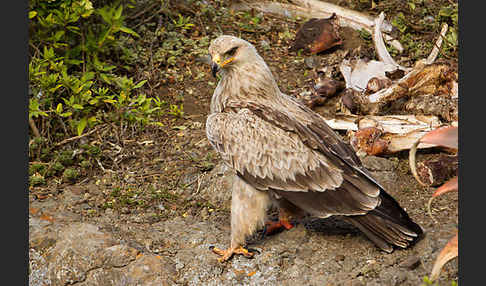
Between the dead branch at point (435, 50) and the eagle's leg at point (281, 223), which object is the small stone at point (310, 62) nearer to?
the dead branch at point (435, 50)

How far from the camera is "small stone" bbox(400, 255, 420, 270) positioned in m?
4.14

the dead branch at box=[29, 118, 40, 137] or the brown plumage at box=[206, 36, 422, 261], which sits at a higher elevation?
the brown plumage at box=[206, 36, 422, 261]

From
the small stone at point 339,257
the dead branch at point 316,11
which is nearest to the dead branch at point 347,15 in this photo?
the dead branch at point 316,11

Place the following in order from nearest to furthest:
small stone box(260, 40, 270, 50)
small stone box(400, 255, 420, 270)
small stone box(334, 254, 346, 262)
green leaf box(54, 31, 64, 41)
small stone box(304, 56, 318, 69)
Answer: small stone box(400, 255, 420, 270) < small stone box(334, 254, 346, 262) < green leaf box(54, 31, 64, 41) < small stone box(304, 56, 318, 69) < small stone box(260, 40, 270, 50)

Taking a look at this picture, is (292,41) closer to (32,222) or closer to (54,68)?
(54,68)

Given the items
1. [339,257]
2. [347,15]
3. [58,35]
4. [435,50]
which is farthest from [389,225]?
[347,15]

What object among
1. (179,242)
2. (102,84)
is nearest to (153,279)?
(179,242)

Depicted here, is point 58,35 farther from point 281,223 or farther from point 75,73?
point 281,223

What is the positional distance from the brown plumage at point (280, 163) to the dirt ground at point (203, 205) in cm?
23

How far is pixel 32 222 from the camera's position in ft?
16.2

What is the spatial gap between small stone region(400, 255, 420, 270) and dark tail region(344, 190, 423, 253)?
0.36 ft

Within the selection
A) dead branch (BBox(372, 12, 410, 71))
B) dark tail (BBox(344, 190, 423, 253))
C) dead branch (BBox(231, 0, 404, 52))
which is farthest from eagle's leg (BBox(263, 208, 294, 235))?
dead branch (BBox(231, 0, 404, 52))

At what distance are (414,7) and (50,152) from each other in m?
5.64

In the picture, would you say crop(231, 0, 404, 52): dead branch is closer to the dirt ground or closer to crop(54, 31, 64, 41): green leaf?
the dirt ground
